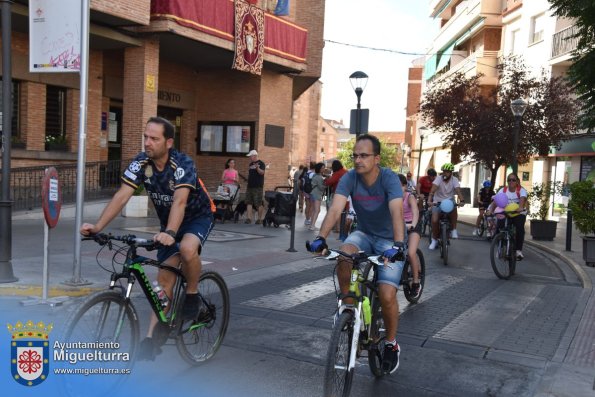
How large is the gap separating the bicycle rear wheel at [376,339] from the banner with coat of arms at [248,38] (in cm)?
1451

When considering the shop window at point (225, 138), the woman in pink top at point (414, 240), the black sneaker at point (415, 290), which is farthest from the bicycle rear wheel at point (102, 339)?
the shop window at point (225, 138)

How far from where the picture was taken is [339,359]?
151 inches

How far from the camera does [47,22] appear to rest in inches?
308

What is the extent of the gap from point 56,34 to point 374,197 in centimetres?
531

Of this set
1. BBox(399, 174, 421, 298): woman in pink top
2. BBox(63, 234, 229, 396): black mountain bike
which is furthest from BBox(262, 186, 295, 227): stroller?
BBox(63, 234, 229, 396): black mountain bike

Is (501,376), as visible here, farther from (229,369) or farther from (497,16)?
(497,16)

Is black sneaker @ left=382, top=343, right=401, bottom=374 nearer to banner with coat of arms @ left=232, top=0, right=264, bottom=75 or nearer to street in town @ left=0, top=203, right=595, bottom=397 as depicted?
street in town @ left=0, top=203, right=595, bottom=397

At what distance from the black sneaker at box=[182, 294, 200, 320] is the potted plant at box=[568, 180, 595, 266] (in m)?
6.58

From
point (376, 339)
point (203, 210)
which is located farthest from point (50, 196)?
point (376, 339)

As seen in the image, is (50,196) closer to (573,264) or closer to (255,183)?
(573,264)

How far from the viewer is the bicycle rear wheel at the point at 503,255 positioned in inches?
382

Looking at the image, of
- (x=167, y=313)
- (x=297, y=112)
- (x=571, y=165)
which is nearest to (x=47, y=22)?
(x=167, y=313)

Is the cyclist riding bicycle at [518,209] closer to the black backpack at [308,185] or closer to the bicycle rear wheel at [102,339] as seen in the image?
the black backpack at [308,185]

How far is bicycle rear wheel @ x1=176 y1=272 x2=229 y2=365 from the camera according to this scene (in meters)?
4.68
